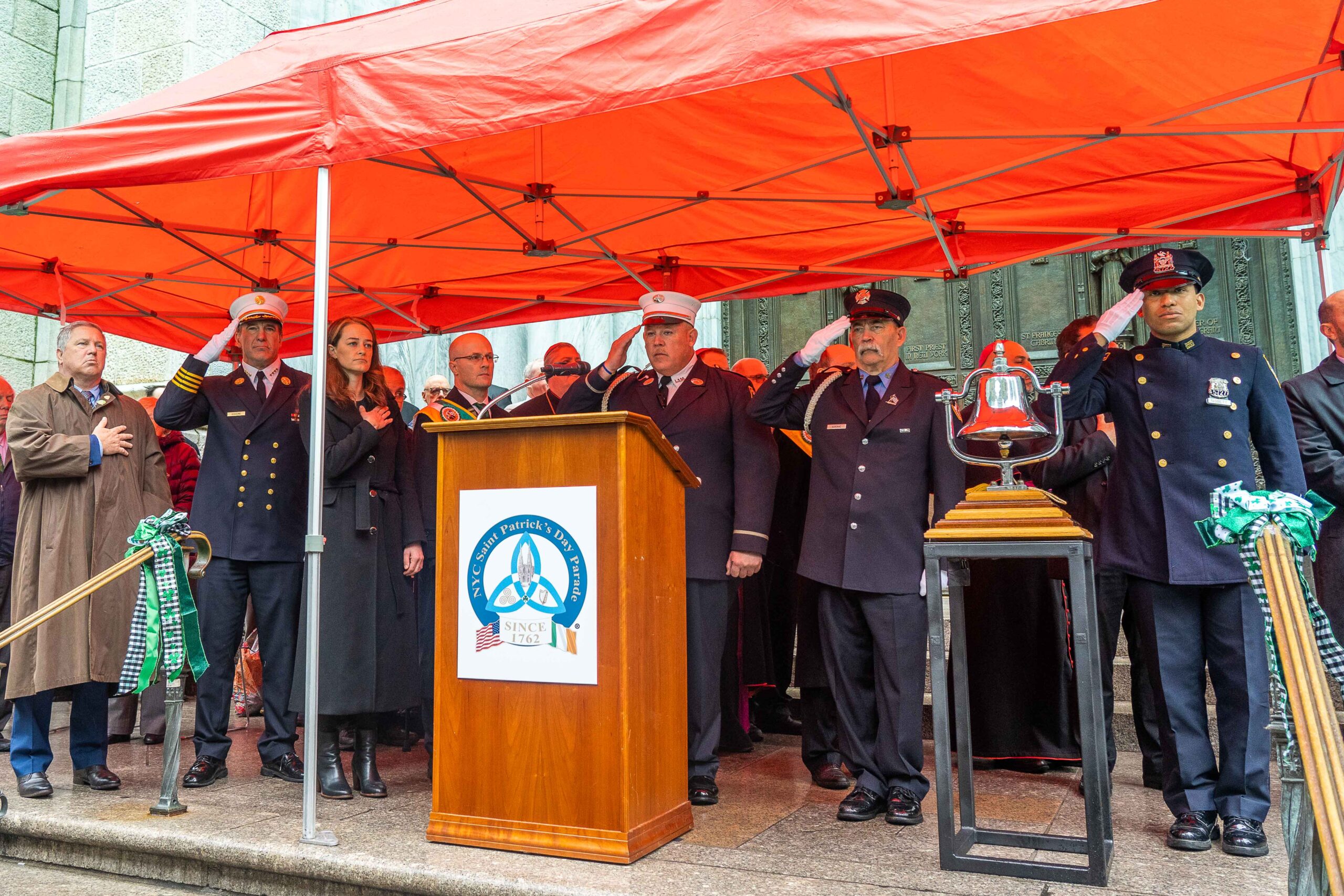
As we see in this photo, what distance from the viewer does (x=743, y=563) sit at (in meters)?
4.56

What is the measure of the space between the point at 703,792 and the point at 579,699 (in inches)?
42.2

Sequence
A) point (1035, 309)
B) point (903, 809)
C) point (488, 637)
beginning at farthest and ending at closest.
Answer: point (1035, 309), point (903, 809), point (488, 637)

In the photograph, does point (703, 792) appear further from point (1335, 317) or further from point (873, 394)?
point (1335, 317)

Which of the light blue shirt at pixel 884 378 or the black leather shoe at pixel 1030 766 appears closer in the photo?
the light blue shirt at pixel 884 378

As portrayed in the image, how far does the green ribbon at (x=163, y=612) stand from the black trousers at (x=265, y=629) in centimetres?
42

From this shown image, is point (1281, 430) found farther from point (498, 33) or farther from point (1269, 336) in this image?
point (1269, 336)

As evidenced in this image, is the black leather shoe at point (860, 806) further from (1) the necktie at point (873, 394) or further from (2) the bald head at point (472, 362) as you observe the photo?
(2) the bald head at point (472, 362)

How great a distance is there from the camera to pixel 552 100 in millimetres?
3447

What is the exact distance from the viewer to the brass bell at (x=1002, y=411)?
3592mm

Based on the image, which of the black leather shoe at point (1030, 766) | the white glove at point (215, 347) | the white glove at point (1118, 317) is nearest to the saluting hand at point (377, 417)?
the white glove at point (215, 347)

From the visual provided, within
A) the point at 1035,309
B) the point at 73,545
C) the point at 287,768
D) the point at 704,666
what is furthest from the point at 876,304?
the point at 1035,309

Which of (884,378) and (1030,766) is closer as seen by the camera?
(884,378)

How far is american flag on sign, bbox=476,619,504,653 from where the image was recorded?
3.71 m

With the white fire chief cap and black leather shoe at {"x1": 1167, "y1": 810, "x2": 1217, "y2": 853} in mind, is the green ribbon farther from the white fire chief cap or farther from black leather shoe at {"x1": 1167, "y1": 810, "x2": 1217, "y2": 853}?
black leather shoe at {"x1": 1167, "y1": 810, "x2": 1217, "y2": 853}
